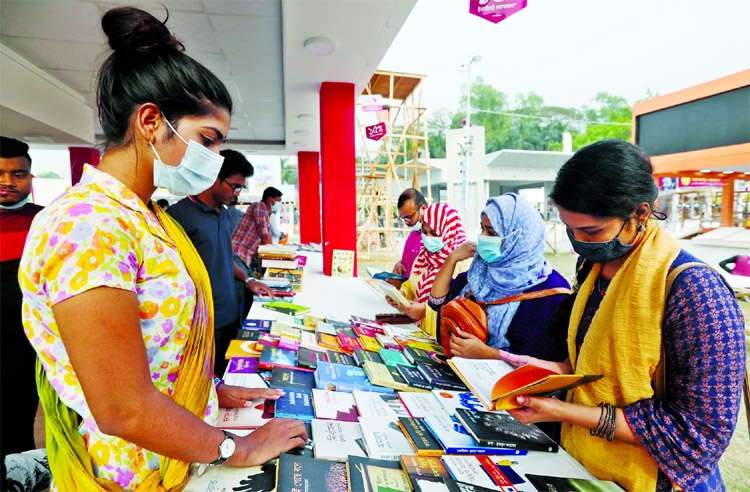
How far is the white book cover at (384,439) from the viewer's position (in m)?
0.93

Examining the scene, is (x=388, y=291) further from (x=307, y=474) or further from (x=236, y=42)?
(x=236, y=42)

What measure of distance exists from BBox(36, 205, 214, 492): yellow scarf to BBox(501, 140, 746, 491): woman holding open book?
2.46 feet

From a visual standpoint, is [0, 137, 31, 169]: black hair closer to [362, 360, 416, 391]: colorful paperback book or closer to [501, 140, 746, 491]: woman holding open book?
[362, 360, 416, 391]: colorful paperback book

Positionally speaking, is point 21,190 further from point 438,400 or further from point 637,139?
point 637,139

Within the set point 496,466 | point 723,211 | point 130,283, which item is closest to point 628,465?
point 496,466

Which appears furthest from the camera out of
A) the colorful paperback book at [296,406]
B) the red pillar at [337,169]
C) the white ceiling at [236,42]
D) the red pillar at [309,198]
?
the red pillar at [309,198]

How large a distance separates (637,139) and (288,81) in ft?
21.5

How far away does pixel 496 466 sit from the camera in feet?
3.06

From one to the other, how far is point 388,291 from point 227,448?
2.04 metres

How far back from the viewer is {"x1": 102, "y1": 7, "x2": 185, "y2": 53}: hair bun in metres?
0.81

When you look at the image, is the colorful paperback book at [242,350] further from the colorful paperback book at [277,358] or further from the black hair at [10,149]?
the black hair at [10,149]

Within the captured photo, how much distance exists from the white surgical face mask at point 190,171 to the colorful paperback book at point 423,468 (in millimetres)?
794

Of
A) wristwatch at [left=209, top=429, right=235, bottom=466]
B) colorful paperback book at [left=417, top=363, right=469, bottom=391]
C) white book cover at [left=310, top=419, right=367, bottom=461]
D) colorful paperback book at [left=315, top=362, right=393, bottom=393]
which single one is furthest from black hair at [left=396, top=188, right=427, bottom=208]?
wristwatch at [left=209, top=429, right=235, bottom=466]

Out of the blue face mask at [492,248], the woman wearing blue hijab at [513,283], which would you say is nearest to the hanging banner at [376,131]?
the woman wearing blue hijab at [513,283]
